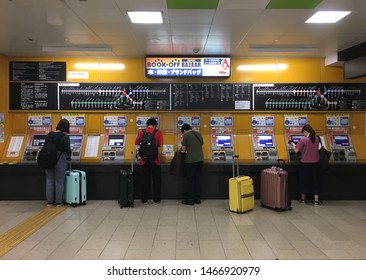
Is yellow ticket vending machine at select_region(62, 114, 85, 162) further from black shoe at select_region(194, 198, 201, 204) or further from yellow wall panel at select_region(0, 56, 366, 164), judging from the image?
black shoe at select_region(194, 198, 201, 204)

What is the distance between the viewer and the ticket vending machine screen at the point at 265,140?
6.91 m

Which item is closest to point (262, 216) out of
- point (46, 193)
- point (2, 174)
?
point (46, 193)

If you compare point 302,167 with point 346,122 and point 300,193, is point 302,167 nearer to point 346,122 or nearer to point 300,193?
point 300,193

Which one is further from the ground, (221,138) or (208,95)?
(208,95)

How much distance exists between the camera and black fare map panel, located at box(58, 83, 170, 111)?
7.00m

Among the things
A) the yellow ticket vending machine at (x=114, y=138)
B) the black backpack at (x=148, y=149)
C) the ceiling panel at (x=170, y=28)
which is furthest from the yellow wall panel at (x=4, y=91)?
the black backpack at (x=148, y=149)

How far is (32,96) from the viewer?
696cm

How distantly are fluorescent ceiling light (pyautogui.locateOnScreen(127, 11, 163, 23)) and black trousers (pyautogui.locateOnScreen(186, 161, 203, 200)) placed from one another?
267 centimetres

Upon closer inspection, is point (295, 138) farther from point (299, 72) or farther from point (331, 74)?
point (331, 74)

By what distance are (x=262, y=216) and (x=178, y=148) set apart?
235cm

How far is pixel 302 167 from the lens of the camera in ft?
20.4

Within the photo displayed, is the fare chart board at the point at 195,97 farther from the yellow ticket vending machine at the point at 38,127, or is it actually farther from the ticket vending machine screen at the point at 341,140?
the ticket vending machine screen at the point at 341,140

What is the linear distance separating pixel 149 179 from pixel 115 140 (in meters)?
1.28

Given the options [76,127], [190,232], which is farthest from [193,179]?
[76,127]
